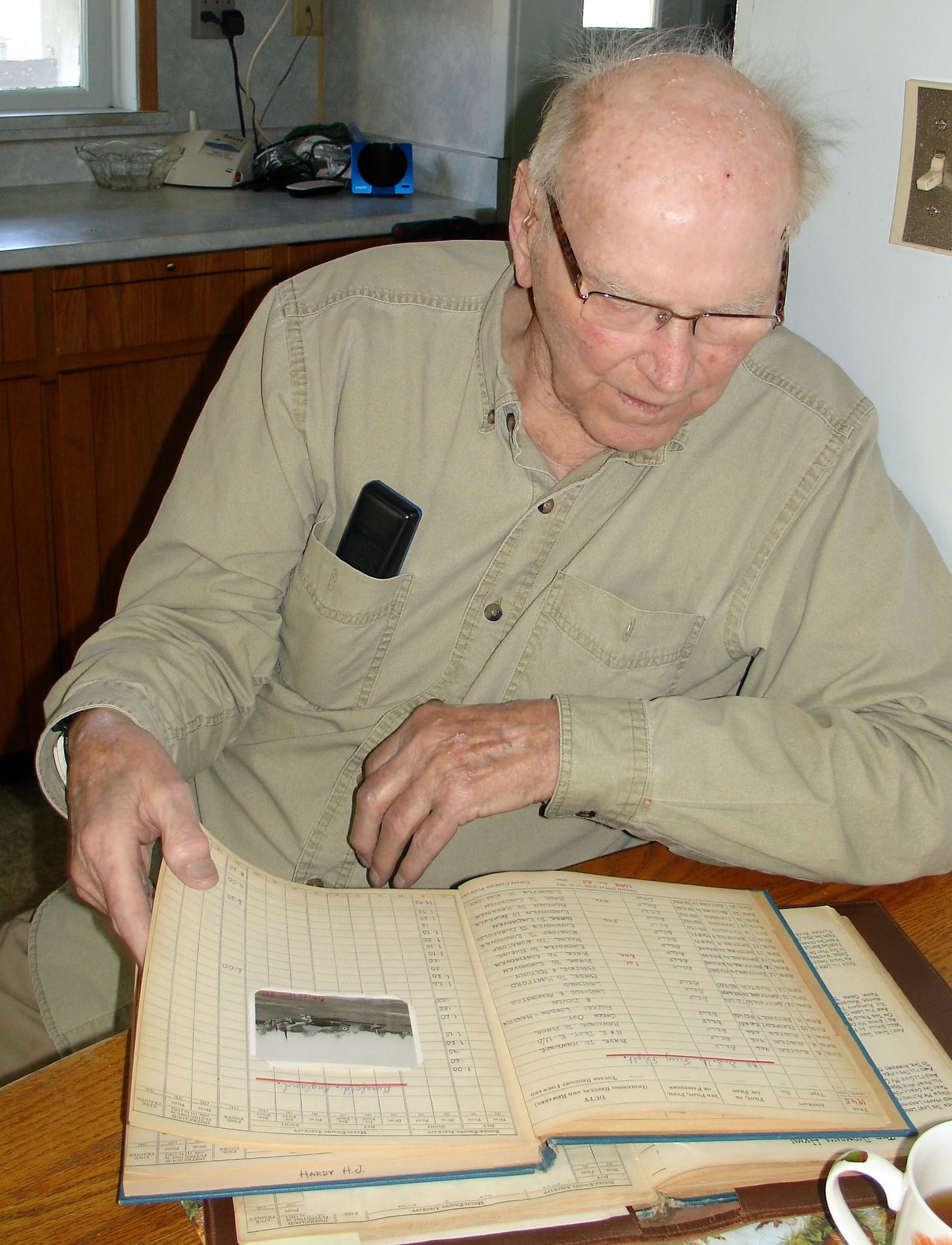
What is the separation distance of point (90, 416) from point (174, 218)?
0.44 m

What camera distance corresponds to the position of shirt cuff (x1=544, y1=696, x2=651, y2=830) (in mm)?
942

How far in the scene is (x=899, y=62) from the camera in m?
1.06

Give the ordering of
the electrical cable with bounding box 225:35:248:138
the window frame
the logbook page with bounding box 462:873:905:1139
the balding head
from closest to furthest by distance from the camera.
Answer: the logbook page with bounding box 462:873:905:1139
the balding head
the window frame
the electrical cable with bounding box 225:35:248:138

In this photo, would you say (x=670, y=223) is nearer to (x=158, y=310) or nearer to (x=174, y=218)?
(x=158, y=310)

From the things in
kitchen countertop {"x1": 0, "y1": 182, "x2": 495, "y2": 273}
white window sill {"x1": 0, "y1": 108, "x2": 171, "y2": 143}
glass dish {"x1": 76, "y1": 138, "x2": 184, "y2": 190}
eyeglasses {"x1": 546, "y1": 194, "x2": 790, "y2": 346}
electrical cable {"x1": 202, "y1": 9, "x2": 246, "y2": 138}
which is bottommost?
Answer: kitchen countertop {"x1": 0, "y1": 182, "x2": 495, "y2": 273}

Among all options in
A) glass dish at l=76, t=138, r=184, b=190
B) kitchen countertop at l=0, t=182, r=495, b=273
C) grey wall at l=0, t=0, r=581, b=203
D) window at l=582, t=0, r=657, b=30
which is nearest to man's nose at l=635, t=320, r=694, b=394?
kitchen countertop at l=0, t=182, r=495, b=273

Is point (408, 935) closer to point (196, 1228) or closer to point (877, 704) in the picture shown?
point (196, 1228)

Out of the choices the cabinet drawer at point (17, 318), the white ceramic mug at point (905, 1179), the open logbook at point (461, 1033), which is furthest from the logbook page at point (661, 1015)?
the cabinet drawer at point (17, 318)

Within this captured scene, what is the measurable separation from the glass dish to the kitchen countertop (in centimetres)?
2

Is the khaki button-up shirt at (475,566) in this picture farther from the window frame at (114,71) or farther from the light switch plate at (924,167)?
the window frame at (114,71)

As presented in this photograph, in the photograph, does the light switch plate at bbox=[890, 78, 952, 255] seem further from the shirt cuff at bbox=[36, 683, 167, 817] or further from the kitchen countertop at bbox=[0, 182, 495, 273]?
the kitchen countertop at bbox=[0, 182, 495, 273]

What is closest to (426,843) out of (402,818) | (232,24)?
(402,818)

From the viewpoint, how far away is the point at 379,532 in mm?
1081

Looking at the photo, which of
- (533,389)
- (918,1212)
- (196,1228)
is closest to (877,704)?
(533,389)
